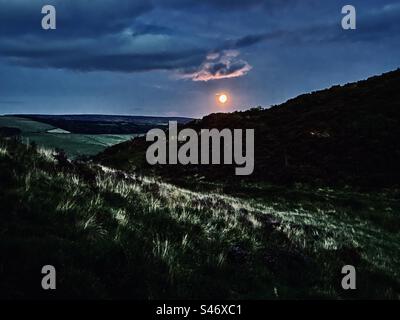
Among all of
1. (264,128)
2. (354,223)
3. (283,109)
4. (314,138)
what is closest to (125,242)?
(354,223)

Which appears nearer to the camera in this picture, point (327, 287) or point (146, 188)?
point (327, 287)

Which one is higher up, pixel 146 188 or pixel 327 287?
pixel 146 188

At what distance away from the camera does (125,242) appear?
6.96m

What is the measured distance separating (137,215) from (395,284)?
596 centimetres

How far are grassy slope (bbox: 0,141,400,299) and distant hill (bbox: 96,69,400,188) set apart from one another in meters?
25.5

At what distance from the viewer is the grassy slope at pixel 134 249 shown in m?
5.73

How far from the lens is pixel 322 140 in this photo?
43406mm

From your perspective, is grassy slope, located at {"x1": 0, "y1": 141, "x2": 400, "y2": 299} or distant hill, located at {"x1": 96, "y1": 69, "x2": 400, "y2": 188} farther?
distant hill, located at {"x1": 96, "y1": 69, "x2": 400, "y2": 188}

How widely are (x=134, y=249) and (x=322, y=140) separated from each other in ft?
128

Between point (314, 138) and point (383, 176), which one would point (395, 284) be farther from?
point (314, 138)

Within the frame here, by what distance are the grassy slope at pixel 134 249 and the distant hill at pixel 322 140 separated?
83.6 feet

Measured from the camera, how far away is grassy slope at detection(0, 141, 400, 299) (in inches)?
225

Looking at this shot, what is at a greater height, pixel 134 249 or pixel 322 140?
pixel 322 140

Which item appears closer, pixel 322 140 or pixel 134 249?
pixel 134 249
